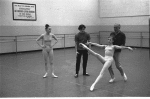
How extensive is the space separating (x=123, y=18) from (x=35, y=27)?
708 cm

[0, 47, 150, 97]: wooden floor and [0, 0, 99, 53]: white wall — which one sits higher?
[0, 0, 99, 53]: white wall

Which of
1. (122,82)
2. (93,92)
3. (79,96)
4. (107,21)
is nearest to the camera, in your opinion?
(79,96)

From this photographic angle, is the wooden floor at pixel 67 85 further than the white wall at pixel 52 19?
No

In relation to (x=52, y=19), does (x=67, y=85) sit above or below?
below

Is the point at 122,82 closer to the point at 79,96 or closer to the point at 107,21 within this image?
the point at 79,96

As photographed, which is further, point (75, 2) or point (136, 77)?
point (75, 2)

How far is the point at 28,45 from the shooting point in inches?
547

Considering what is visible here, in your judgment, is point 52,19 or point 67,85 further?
point 52,19

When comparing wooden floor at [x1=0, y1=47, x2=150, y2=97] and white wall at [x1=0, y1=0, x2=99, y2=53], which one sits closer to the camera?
wooden floor at [x1=0, y1=47, x2=150, y2=97]

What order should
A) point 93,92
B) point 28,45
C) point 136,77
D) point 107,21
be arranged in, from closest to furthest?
point 93,92 < point 136,77 < point 28,45 < point 107,21

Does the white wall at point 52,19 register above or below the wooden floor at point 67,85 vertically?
above

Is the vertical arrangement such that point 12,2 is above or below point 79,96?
above

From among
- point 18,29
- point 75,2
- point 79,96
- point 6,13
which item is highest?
point 75,2

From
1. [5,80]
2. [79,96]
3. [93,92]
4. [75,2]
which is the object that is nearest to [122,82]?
[93,92]
